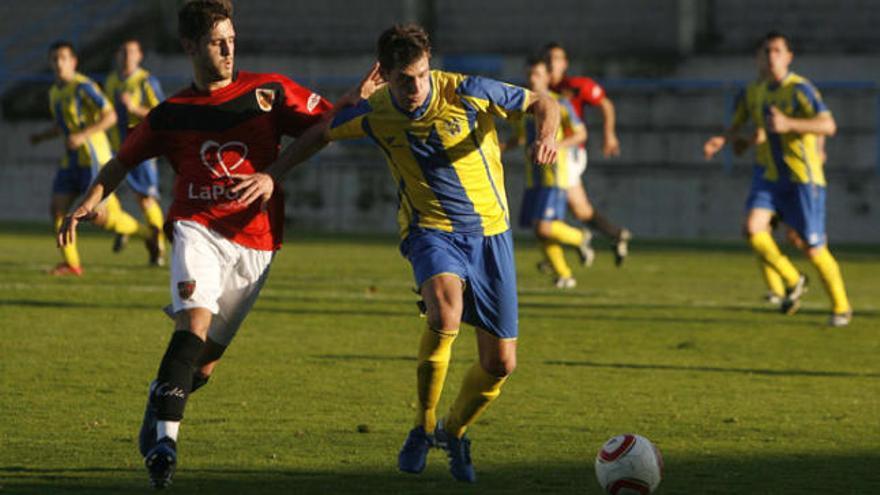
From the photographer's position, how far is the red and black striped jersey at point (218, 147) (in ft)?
23.3

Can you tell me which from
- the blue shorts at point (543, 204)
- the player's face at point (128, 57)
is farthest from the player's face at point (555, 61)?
the player's face at point (128, 57)

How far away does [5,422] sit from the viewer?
8.22 metres

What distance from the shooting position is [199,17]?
6.95 metres

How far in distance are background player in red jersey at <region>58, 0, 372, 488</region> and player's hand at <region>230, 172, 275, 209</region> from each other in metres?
0.09

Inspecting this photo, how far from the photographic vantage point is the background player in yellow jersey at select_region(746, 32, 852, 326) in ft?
43.4

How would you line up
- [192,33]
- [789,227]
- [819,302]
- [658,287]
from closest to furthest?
[192,33] < [789,227] < [819,302] < [658,287]

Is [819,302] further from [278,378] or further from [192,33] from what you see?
[192,33]

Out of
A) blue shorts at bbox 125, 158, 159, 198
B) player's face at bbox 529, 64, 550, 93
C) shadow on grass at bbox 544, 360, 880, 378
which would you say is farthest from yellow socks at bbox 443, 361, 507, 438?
blue shorts at bbox 125, 158, 159, 198

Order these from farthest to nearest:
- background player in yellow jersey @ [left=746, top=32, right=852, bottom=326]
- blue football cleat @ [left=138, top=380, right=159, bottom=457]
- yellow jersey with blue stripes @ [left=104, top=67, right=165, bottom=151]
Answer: yellow jersey with blue stripes @ [left=104, top=67, right=165, bottom=151]
background player in yellow jersey @ [left=746, top=32, right=852, bottom=326]
blue football cleat @ [left=138, top=380, right=159, bottom=457]

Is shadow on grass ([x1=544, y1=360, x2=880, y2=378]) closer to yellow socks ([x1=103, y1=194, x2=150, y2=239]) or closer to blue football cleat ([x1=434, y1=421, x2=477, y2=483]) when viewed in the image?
blue football cleat ([x1=434, y1=421, x2=477, y2=483])

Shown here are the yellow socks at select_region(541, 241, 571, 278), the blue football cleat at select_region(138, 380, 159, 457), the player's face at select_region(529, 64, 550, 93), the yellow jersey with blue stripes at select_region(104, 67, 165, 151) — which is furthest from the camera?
the yellow jersey with blue stripes at select_region(104, 67, 165, 151)

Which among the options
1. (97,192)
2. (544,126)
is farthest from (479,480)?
(97,192)

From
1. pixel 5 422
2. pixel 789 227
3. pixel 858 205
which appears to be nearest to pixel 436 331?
pixel 5 422

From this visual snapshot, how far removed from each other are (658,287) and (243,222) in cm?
974
